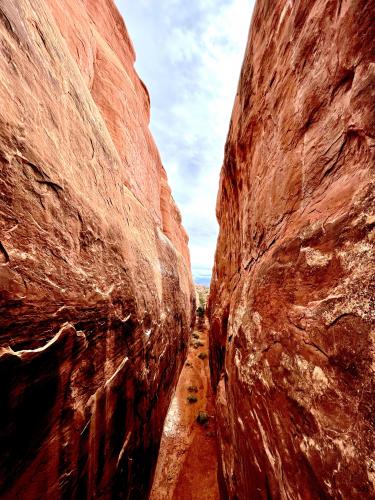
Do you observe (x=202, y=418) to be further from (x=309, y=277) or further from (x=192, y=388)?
(x=309, y=277)

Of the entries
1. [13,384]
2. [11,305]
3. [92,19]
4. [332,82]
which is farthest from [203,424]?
[92,19]

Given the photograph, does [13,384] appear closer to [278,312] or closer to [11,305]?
[11,305]

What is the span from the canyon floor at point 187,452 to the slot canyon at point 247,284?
1152 millimetres

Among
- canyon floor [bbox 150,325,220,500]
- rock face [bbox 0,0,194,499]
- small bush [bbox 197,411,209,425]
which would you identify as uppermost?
rock face [bbox 0,0,194,499]

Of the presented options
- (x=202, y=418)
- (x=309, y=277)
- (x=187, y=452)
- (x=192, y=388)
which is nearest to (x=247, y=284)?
(x=309, y=277)

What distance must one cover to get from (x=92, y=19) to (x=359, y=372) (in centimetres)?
1429

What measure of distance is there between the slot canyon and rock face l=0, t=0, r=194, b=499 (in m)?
0.02

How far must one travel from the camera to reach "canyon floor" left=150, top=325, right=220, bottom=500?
582cm

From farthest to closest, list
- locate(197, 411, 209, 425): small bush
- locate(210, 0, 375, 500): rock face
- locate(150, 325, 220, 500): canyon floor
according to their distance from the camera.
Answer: locate(197, 411, 209, 425): small bush
locate(150, 325, 220, 500): canyon floor
locate(210, 0, 375, 500): rock face

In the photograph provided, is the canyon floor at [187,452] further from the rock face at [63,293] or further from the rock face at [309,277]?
the rock face at [309,277]

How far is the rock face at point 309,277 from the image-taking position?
1.95m

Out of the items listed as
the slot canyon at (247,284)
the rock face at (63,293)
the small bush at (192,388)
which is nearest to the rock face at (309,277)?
the slot canyon at (247,284)

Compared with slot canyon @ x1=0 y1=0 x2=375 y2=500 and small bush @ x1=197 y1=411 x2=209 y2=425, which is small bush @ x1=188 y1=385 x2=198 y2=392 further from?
slot canyon @ x1=0 y1=0 x2=375 y2=500

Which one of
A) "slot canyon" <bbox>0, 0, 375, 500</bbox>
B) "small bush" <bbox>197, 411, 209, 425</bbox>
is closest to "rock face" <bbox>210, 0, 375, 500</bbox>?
"slot canyon" <bbox>0, 0, 375, 500</bbox>
